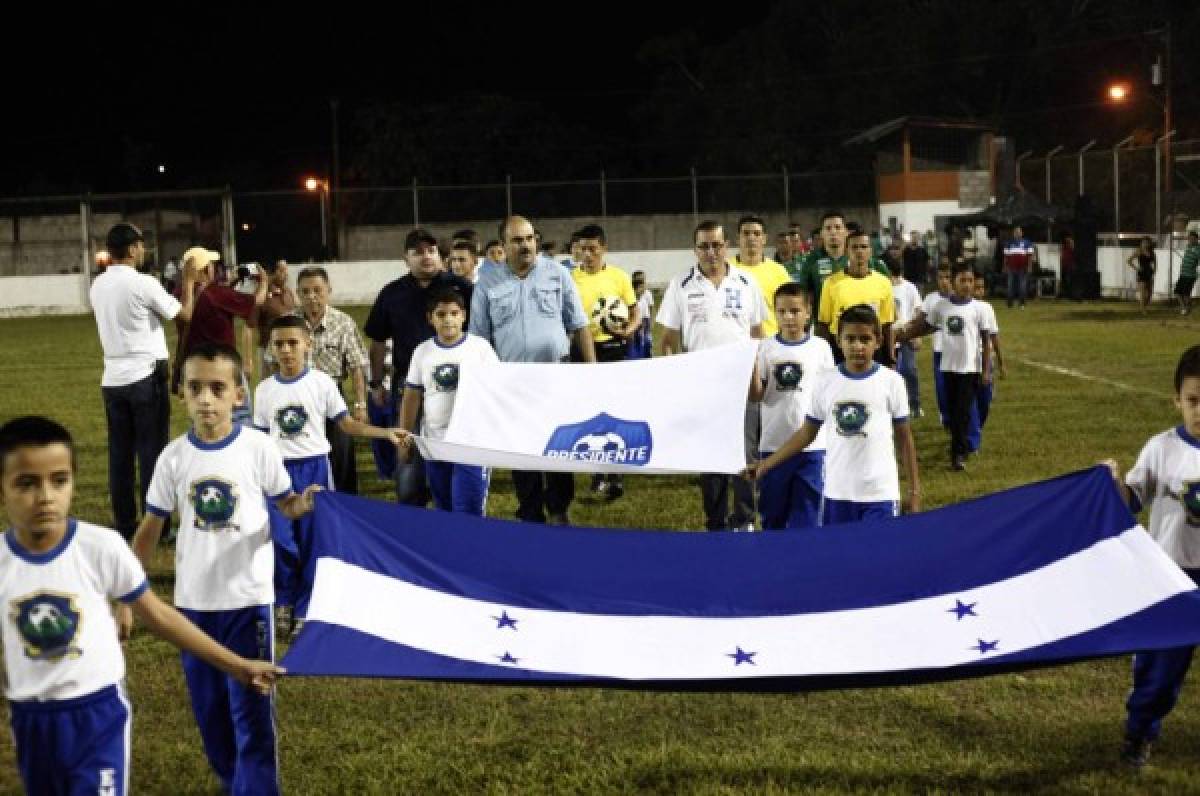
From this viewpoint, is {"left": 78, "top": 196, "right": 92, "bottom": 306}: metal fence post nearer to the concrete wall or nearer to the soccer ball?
the concrete wall

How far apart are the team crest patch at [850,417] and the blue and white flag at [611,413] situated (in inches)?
32.2

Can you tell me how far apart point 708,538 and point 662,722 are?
0.86 m

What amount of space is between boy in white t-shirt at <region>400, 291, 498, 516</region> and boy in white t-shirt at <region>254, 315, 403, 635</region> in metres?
0.83

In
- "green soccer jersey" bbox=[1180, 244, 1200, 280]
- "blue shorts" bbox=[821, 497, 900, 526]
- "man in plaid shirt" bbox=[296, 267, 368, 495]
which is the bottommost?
"blue shorts" bbox=[821, 497, 900, 526]

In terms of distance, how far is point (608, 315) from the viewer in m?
13.0

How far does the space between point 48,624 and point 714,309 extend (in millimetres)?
6675

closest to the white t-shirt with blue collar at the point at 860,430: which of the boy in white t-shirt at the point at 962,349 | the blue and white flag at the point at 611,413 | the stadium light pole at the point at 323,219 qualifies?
the blue and white flag at the point at 611,413

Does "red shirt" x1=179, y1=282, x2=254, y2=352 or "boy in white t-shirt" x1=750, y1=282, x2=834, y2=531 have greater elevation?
"red shirt" x1=179, y1=282, x2=254, y2=352

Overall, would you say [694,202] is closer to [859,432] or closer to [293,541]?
[293,541]

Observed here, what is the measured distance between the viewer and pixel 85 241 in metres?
44.6

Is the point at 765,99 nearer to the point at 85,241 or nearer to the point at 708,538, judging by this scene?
the point at 85,241

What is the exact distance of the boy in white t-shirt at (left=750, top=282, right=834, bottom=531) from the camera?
9.37 meters

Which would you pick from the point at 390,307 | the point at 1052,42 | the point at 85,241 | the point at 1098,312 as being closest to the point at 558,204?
the point at 85,241

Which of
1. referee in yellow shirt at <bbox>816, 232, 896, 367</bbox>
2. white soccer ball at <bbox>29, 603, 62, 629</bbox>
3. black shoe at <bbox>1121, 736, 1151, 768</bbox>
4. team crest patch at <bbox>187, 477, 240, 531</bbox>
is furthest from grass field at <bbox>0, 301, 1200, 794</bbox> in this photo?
referee in yellow shirt at <bbox>816, 232, 896, 367</bbox>
